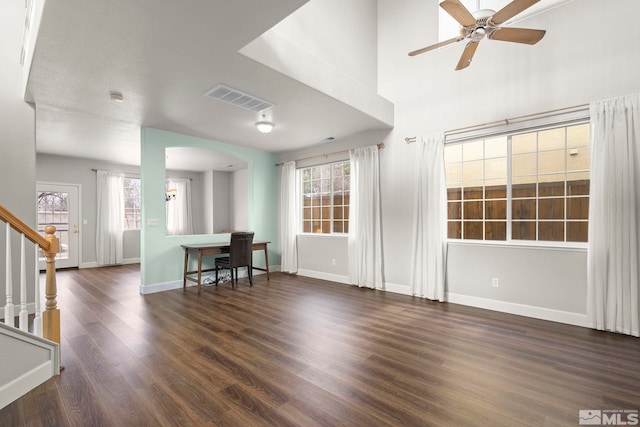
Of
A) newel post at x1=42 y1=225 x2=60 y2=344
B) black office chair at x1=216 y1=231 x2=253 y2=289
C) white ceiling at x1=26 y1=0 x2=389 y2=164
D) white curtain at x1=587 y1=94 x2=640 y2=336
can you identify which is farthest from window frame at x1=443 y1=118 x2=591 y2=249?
newel post at x1=42 y1=225 x2=60 y2=344

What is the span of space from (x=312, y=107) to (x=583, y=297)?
3.80 m

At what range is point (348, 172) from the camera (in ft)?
18.5

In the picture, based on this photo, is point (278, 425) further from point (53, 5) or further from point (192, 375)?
point (53, 5)

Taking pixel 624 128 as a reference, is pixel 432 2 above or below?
above

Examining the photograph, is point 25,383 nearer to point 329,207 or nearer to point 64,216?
point 329,207

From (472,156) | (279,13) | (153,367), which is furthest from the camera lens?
(472,156)

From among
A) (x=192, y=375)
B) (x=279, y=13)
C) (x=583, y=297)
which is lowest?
(x=192, y=375)

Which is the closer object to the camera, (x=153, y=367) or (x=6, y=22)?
(x=153, y=367)

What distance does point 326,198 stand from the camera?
5965mm

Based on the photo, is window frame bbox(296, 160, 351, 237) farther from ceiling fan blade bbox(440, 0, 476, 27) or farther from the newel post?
the newel post

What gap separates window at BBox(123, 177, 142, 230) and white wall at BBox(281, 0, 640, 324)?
21.5 feet

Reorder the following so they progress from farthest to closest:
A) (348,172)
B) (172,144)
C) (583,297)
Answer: (348,172) < (172,144) < (583,297)

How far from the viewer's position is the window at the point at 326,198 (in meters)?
5.70

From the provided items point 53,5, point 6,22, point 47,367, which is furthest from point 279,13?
point 6,22
